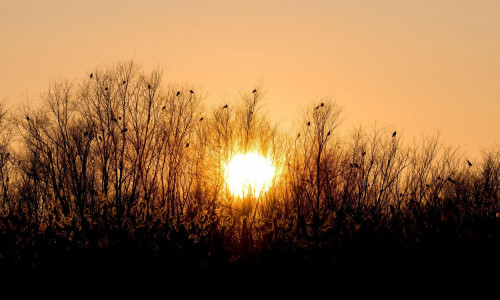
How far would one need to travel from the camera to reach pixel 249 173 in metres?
26.1

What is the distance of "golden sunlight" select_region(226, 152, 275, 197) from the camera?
81.7 ft

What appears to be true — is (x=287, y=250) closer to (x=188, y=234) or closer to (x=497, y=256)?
(x=188, y=234)

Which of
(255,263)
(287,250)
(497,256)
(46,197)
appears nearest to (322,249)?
(287,250)

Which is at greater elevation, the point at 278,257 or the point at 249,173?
the point at 249,173

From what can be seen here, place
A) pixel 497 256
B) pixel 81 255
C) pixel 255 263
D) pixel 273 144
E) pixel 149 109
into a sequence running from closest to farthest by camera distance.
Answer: pixel 497 256 → pixel 81 255 → pixel 255 263 → pixel 149 109 → pixel 273 144

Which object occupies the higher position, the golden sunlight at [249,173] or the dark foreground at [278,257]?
the golden sunlight at [249,173]

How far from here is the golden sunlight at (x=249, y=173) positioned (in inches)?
981

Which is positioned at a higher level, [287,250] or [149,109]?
[149,109]

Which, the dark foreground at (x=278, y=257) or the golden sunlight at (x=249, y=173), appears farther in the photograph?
the golden sunlight at (x=249, y=173)

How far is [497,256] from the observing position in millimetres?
7883

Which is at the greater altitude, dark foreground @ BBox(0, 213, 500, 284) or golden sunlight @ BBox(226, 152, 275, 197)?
golden sunlight @ BBox(226, 152, 275, 197)

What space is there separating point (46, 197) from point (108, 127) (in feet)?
21.8

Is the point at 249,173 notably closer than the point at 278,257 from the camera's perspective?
No

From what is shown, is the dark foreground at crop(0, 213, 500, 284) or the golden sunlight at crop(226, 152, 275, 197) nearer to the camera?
the dark foreground at crop(0, 213, 500, 284)
